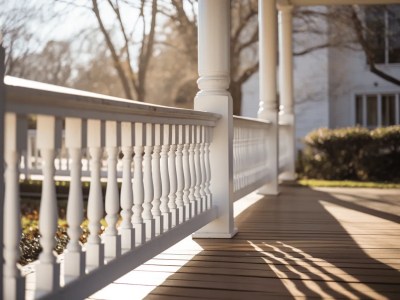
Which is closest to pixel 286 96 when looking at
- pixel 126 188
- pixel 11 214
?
pixel 126 188

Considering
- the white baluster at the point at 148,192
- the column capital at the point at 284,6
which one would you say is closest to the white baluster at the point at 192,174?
the white baluster at the point at 148,192

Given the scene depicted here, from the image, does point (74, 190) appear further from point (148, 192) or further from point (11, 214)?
point (148, 192)

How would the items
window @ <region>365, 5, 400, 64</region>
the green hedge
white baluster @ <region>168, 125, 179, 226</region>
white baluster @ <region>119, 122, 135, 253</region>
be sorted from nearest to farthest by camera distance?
white baluster @ <region>119, 122, 135, 253</region>, white baluster @ <region>168, 125, 179, 226</region>, the green hedge, window @ <region>365, 5, 400, 64</region>

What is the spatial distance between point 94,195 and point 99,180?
7 cm

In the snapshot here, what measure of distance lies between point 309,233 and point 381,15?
12591 millimetres

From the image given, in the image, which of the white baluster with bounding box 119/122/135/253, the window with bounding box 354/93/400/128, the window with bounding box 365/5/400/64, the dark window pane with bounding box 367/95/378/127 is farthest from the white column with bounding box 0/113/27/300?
the dark window pane with bounding box 367/95/378/127

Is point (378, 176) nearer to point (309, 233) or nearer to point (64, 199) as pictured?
point (64, 199)

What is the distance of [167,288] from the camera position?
2910 millimetres

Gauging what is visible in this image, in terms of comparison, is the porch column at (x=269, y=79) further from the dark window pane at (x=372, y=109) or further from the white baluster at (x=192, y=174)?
the dark window pane at (x=372, y=109)

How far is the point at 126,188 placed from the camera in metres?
2.73

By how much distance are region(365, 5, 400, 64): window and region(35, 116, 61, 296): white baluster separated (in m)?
14.8

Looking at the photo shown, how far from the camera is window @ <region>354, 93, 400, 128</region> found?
18.0 m

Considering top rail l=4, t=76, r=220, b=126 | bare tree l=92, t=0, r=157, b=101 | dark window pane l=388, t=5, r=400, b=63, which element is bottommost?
top rail l=4, t=76, r=220, b=126

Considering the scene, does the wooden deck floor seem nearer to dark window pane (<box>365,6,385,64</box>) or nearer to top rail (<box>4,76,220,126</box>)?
top rail (<box>4,76,220,126</box>)
